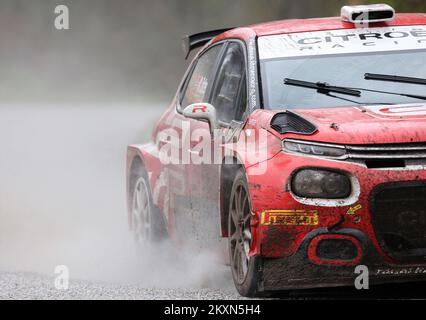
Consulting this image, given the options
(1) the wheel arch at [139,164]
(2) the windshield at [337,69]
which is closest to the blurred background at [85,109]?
(1) the wheel arch at [139,164]

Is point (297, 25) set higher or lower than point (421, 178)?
higher

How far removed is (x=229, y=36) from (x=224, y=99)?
0.63m

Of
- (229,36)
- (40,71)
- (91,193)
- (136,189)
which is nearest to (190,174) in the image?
(229,36)

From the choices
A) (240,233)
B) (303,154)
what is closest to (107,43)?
(240,233)

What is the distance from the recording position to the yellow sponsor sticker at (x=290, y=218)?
6.64 metres

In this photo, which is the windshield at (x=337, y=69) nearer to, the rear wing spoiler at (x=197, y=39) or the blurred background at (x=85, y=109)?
the blurred background at (x=85, y=109)

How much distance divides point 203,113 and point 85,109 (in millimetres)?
18147

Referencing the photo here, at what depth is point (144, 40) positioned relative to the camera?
37875mm

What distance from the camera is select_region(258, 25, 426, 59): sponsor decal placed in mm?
8023

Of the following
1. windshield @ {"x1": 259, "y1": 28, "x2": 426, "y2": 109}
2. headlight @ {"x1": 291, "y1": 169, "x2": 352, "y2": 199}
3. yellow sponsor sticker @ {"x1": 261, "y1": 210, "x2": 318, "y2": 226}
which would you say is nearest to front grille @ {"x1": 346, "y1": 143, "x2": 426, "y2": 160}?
headlight @ {"x1": 291, "y1": 169, "x2": 352, "y2": 199}

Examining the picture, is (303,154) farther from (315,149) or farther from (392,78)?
(392,78)

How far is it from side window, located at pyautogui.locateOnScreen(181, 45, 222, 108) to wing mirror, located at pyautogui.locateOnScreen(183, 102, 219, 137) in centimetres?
84

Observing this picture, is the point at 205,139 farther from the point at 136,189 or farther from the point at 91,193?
the point at 91,193

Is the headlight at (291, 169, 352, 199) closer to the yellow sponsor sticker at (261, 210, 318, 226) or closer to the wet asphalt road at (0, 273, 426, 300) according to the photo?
the yellow sponsor sticker at (261, 210, 318, 226)
